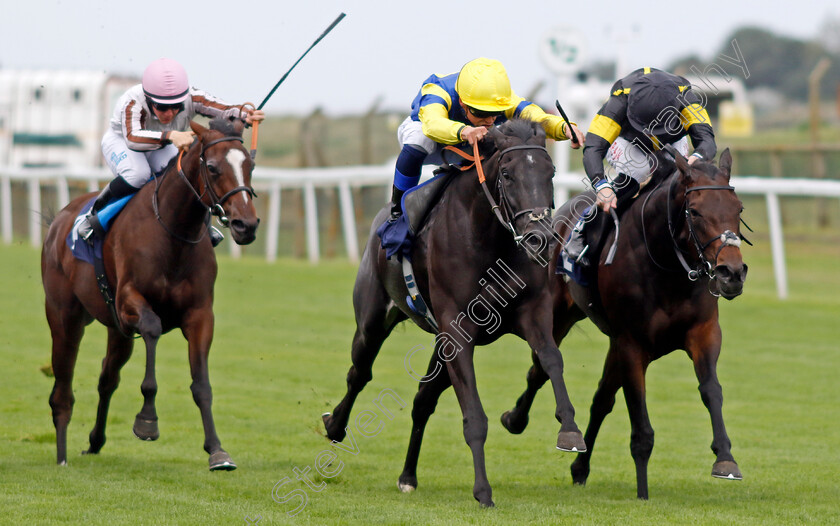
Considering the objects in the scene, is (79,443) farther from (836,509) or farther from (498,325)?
(836,509)

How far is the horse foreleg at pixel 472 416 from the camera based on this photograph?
218 inches

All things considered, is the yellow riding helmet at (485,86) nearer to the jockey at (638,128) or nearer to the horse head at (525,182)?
the horse head at (525,182)

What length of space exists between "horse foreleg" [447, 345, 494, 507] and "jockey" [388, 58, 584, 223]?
A: 1.05 meters

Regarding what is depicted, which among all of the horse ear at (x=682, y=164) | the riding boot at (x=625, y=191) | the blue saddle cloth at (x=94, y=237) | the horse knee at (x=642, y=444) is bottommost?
the horse knee at (x=642, y=444)

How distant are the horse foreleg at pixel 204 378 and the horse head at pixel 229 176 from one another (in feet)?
2.10

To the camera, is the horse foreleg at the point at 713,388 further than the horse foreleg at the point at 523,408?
No

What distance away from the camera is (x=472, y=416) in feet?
18.4

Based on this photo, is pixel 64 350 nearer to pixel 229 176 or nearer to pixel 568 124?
pixel 229 176

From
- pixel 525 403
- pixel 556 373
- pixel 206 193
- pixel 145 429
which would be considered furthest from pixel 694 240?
pixel 145 429

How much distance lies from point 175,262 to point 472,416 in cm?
203

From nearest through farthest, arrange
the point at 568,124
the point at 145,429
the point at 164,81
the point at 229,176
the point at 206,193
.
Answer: the point at 568,124 < the point at 229,176 < the point at 145,429 < the point at 206,193 < the point at 164,81

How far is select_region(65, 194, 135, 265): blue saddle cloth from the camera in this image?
6973 mm

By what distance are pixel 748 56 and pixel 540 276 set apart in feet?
252

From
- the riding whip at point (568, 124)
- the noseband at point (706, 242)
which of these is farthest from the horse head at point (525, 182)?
the noseband at point (706, 242)
